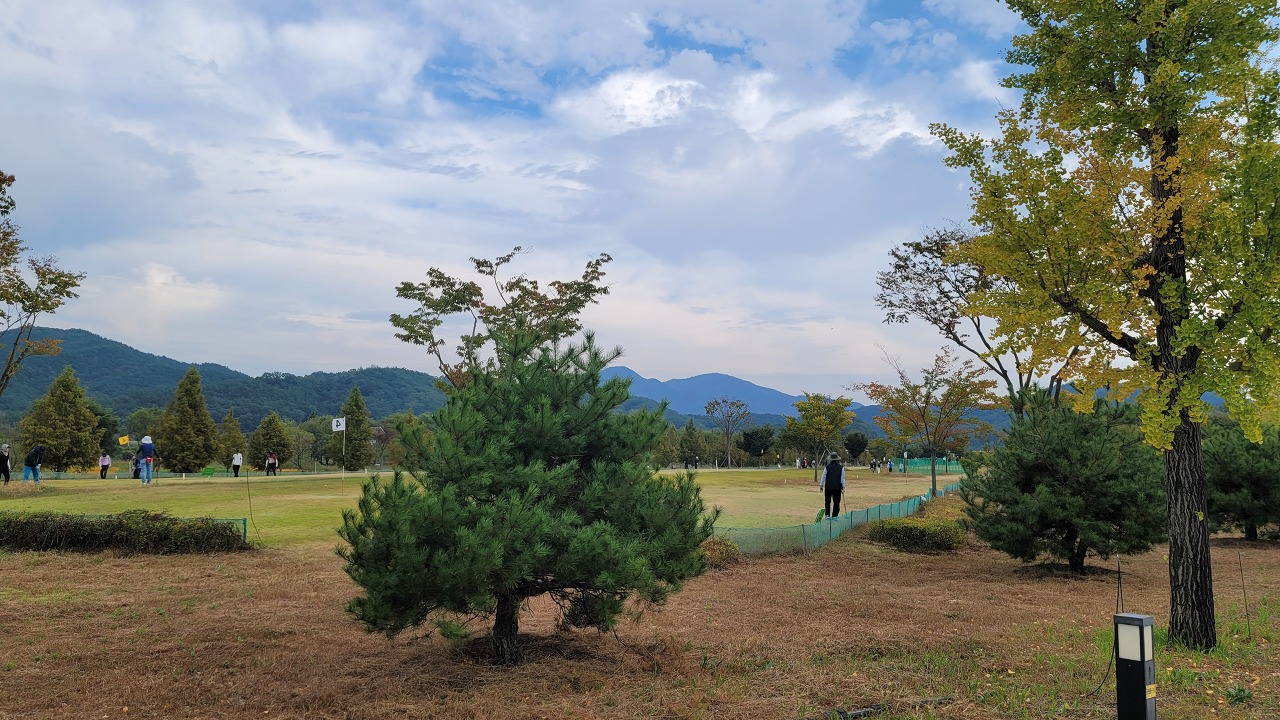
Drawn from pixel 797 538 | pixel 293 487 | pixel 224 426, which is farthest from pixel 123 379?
pixel 797 538

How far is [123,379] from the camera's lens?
18362cm

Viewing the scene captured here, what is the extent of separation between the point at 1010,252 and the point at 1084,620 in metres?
5.06

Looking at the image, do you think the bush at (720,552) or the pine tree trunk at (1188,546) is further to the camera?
the bush at (720,552)

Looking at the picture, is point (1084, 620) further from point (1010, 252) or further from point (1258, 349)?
point (1010, 252)

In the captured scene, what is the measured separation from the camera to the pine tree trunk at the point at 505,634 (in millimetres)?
7195

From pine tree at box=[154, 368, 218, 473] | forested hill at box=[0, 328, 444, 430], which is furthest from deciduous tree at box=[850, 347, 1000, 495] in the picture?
forested hill at box=[0, 328, 444, 430]

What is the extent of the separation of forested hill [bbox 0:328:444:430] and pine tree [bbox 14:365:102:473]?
7586 centimetres

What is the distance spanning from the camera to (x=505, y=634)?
286 inches

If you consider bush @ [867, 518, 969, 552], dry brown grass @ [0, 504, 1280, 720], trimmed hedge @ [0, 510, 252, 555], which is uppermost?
trimmed hedge @ [0, 510, 252, 555]

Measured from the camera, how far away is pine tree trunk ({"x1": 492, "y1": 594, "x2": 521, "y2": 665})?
7.20 metres

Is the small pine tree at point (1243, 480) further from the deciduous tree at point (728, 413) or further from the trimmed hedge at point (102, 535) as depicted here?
the deciduous tree at point (728, 413)

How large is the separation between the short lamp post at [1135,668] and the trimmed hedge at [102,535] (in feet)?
47.3

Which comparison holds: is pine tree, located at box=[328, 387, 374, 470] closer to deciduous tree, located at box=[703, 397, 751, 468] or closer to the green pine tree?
deciduous tree, located at box=[703, 397, 751, 468]

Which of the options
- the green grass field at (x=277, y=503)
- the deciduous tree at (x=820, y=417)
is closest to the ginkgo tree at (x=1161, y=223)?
the green grass field at (x=277, y=503)
